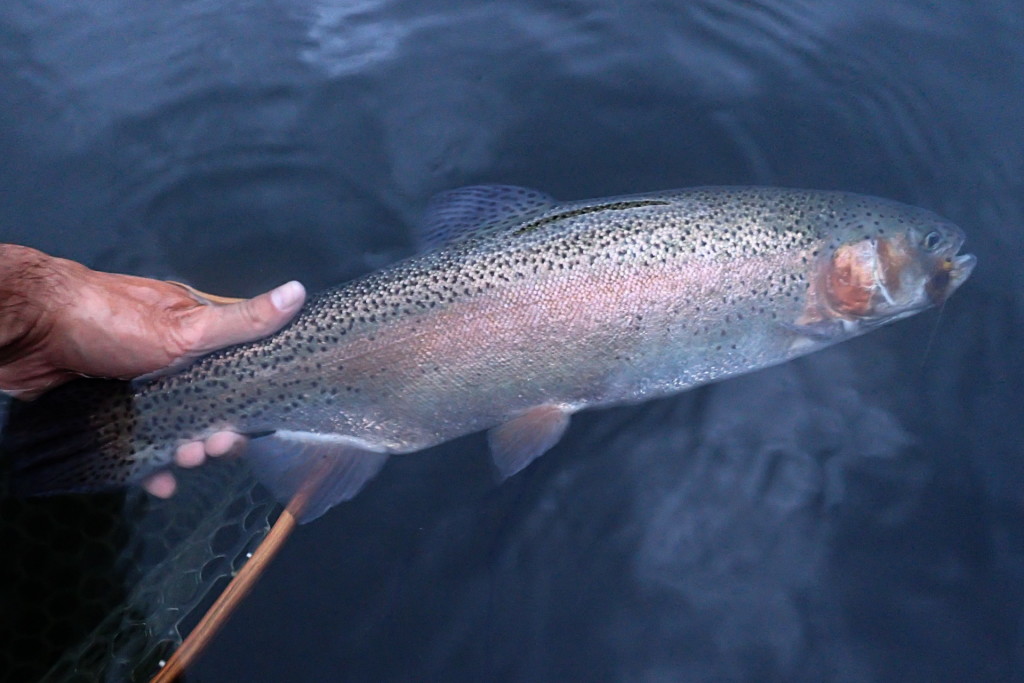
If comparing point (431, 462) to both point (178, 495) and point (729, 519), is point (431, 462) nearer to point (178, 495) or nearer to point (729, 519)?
point (178, 495)

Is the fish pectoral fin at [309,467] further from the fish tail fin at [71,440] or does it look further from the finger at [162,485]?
the fish tail fin at [71,440]

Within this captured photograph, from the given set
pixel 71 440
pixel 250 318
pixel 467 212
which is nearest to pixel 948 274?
pixel 467 212

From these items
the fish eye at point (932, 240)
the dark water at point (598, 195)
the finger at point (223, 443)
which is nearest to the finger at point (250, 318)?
the finger at point (223, 443)

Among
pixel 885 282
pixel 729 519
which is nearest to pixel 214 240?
pixel 729 519

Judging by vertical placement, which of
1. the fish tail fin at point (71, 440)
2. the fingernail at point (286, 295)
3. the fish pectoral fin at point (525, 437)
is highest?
the fingernail at point (286, 295)

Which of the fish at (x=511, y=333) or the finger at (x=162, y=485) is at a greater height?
the fish at (x=511, y=333)


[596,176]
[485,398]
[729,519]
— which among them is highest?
[596,176]

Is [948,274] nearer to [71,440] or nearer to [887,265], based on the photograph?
[887,265]
